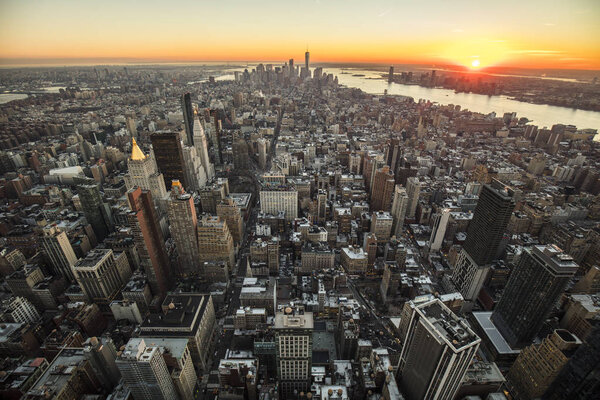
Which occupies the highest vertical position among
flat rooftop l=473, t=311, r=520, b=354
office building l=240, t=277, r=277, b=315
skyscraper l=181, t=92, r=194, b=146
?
skyscraper l=181, t=92, r=194, b=146

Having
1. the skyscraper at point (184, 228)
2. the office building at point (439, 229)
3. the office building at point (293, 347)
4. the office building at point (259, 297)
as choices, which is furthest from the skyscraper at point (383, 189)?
the office building at point (293, 347)

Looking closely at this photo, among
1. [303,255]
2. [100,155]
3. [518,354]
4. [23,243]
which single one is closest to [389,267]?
[303,255]

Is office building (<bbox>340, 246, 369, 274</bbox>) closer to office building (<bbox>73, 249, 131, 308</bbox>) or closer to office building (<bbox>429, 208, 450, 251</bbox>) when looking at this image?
office building (<bbox>429, 208, 450, 251</bbox>)

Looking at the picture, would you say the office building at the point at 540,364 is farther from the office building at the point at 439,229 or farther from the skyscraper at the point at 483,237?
the office building at the point at 439,229

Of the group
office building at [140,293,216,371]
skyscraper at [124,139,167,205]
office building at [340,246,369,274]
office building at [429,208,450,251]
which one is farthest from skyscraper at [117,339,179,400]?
office building at [429,208,450,251]

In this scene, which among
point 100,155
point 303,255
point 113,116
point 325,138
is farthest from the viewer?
point 113,116

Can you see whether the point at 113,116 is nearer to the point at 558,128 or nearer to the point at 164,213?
the point at 164,213
